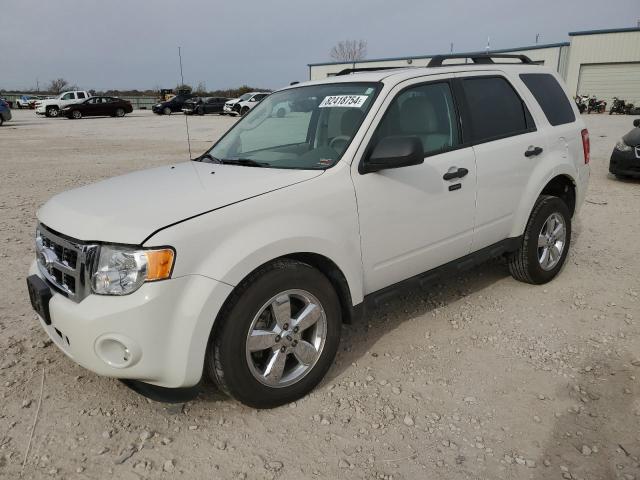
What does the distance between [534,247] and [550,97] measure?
1.37 meters

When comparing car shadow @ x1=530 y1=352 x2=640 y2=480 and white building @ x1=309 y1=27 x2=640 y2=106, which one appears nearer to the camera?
car shadow @ x1=530 y1=352 x2=640 y2=480

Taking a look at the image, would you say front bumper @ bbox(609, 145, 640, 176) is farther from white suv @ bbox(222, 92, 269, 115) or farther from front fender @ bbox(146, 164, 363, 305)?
white suv @ bbox(222, 92, 269, 115)

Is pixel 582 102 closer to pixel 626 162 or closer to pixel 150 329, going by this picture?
pixel 626 162

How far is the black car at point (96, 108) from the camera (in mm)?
33578

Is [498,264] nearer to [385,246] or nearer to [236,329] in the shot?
[385,246]

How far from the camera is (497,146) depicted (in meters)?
3.81

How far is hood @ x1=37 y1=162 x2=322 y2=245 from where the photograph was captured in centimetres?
240

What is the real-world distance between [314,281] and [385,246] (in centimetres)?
59

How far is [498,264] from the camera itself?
16.7 ft

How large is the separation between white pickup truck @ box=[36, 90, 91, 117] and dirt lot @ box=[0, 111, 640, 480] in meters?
34.5

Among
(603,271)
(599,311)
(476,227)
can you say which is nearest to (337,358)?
(476,227)

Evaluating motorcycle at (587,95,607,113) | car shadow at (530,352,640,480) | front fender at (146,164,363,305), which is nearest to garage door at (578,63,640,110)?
motorcycle at (587,95,607,113)

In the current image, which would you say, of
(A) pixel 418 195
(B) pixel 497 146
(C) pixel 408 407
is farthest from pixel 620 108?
(C) pixel 408 407

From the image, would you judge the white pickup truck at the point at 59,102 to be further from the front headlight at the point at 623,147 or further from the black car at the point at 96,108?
the front headlight at the point at 623,147
